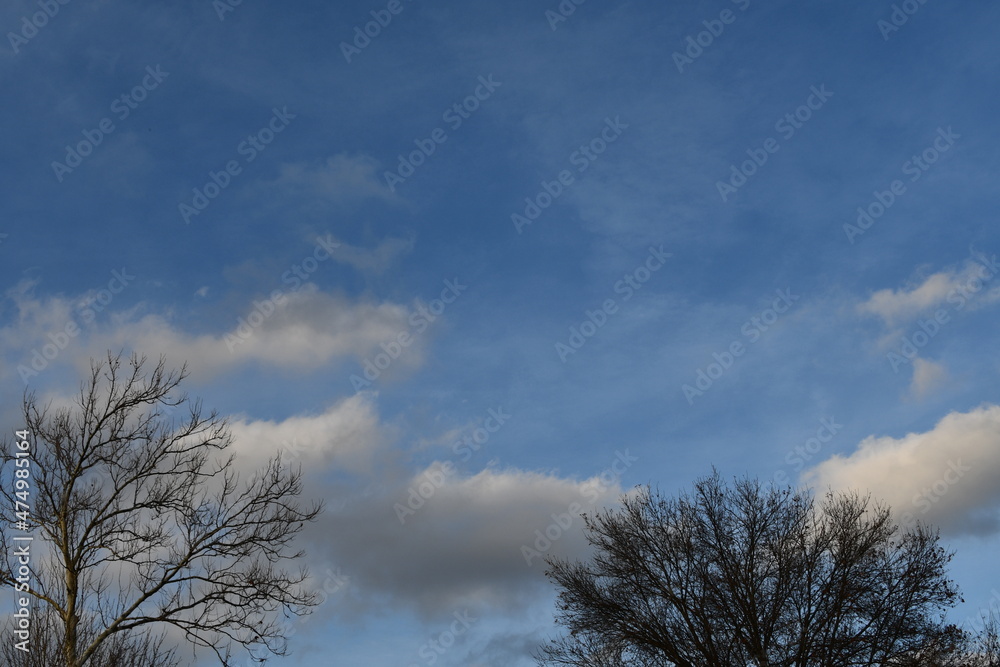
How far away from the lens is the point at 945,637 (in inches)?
981

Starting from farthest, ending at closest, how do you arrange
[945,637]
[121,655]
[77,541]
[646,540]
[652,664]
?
1. [646,540]
2. [652,664]
3. [945,637]
4. [121,655]
5. [77,541]

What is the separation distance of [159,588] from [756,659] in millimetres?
18306

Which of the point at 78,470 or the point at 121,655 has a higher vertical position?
the point at 78,470

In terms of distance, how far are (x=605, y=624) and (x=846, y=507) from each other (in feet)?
29.5

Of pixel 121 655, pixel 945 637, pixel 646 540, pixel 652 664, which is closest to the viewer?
pixel 121 655

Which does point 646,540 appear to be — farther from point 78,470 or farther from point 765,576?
point 78,470

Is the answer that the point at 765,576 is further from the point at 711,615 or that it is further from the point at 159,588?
the point at 159,588

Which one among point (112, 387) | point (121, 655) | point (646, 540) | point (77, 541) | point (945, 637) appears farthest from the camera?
point (646, 540)

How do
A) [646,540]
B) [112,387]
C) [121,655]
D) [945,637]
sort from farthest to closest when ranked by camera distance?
[646,540] → [945,637] → [121,655] → [112,387]

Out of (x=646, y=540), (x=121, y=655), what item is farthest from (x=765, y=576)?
(x=121, y=655)

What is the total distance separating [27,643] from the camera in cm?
1684

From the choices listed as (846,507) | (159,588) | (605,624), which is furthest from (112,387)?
(846,507)

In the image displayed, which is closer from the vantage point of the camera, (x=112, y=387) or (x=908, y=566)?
(x=112, y=387)

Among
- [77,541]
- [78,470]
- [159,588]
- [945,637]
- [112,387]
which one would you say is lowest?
[945,637]
